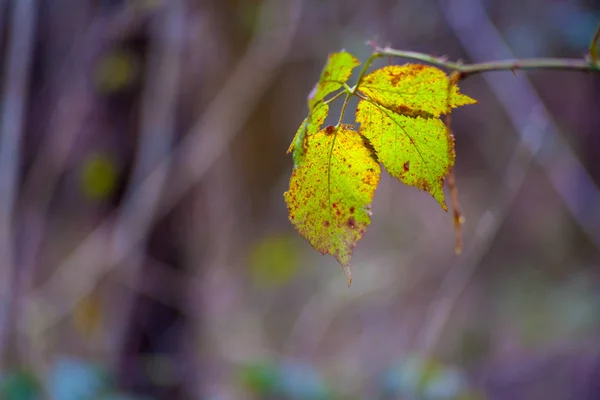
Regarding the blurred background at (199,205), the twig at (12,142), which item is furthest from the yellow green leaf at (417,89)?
the twig at (12,142)

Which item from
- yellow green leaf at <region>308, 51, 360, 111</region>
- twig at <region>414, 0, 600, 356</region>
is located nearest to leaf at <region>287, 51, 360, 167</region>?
yellow green leaf at <region>308, 51, 360, 111</region>

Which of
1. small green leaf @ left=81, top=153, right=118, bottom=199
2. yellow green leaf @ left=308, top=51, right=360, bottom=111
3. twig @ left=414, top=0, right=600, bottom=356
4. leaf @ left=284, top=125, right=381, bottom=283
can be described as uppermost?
twig @ left=414, top=0, right=600, bottom=356

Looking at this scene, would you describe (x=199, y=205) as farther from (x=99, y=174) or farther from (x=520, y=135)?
(x=520, y=135)

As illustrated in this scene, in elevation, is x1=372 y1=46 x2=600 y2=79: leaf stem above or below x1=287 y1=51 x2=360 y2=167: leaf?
above

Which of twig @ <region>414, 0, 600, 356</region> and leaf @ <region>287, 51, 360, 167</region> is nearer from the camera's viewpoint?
leaf @ <region>287, 51, 360, 167</region>

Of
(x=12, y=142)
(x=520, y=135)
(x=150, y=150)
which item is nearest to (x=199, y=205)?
(x=150, y=150)

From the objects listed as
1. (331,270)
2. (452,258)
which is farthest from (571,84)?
(331,270)

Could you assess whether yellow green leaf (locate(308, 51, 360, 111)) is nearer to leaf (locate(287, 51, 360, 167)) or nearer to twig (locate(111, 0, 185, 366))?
leaf (locate(287, 51, 360, 167))
